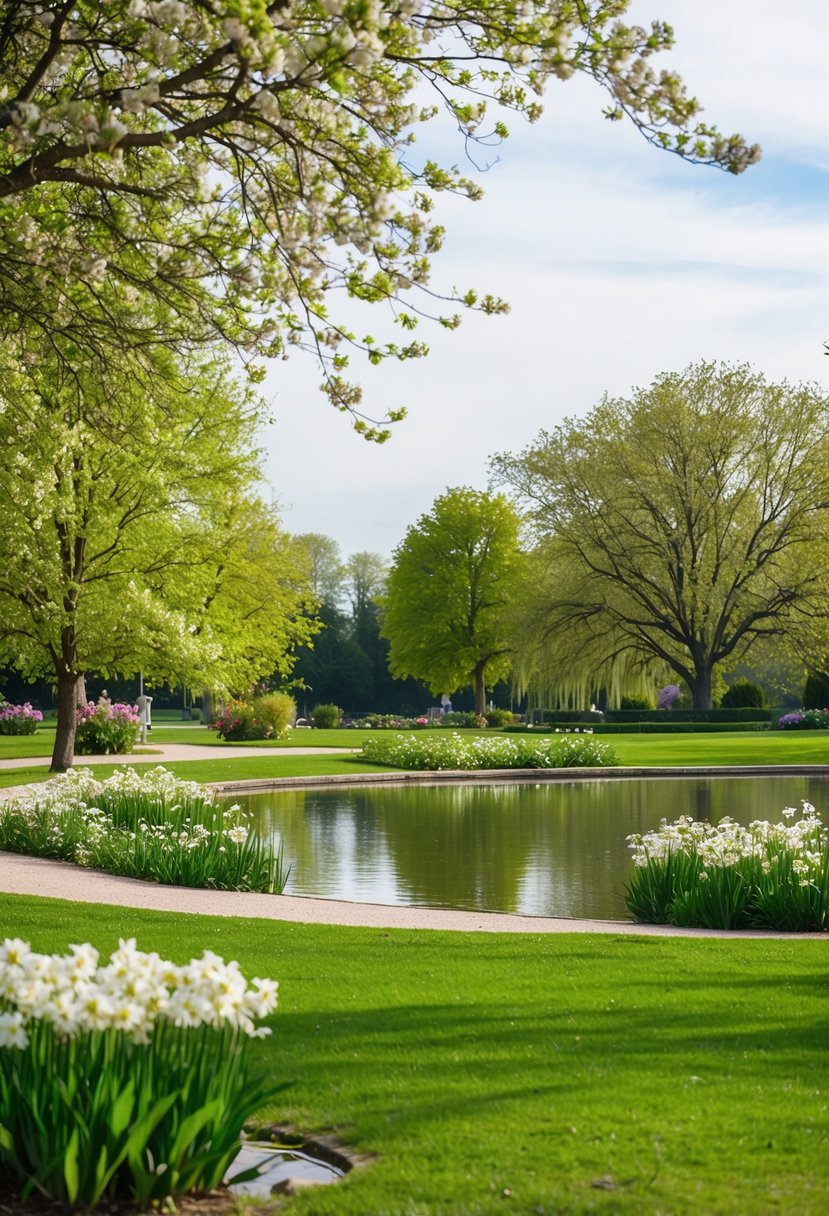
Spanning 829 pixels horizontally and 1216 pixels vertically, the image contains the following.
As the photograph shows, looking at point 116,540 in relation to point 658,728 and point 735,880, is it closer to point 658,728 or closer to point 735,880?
point 735,880

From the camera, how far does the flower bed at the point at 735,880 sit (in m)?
11.0

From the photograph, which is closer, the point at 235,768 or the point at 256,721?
the point at 235,768

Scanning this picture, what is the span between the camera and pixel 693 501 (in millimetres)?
48156

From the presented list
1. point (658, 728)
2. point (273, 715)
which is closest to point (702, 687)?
point (658, 728)

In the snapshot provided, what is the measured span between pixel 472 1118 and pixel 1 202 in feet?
23.2

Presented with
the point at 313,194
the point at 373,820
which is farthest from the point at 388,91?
the point at 373,820

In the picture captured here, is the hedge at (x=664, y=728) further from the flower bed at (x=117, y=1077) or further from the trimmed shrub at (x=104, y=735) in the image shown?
the flower bed at (x=117, y=1077)

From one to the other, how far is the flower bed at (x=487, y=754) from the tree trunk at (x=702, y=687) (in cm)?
1847

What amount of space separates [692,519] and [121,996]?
45565 mm

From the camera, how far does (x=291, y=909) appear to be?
1147cm

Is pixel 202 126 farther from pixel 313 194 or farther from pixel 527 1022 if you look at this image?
pixel 527 1022

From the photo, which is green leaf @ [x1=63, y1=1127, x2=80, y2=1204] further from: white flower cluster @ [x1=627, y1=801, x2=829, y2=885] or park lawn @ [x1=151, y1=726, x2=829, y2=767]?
park lawn @ [x1=151, y1=726, x2=829, y2=767]

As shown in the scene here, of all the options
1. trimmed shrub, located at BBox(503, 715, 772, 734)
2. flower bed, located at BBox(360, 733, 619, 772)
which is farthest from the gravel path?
trimmed shrub, located at BBox(503, 715, 772, 734)

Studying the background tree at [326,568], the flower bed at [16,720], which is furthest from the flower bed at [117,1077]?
the background tree at [326,568]
